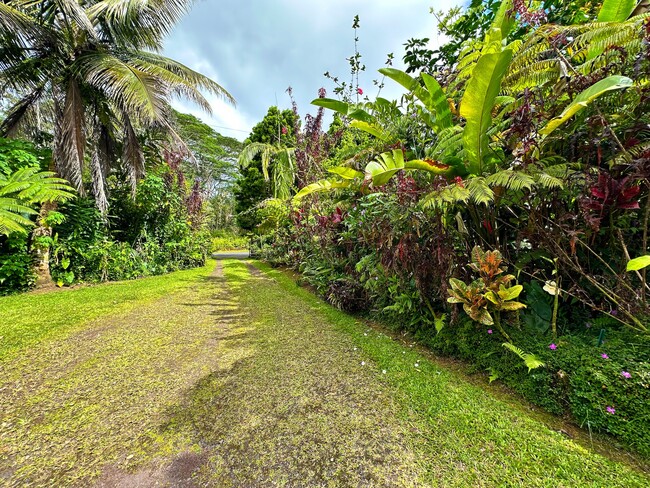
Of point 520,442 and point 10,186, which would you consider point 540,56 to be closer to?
point 520,442

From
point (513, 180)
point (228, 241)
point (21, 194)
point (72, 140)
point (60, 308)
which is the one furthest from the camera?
point (228, 241)

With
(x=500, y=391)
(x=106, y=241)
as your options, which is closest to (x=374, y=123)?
(x=500, y=391)

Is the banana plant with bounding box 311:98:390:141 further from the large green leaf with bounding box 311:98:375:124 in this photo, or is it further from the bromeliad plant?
the bromeliad plant

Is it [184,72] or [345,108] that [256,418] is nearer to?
[345,108]

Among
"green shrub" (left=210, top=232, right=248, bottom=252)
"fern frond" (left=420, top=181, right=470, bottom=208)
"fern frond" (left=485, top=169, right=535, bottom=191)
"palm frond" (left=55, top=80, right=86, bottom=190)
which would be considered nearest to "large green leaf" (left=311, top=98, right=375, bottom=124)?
"fern frond" (left=420, top=181, right=470, bottom=208)

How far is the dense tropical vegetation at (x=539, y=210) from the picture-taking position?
1464mm

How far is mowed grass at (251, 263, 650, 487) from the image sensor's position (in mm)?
1166

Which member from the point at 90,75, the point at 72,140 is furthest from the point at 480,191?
the point at 72,140

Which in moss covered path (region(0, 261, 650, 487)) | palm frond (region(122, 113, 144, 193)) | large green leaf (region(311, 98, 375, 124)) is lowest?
moss covered path (region(0, 261, 650, 487))

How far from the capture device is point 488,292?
186 centimetres

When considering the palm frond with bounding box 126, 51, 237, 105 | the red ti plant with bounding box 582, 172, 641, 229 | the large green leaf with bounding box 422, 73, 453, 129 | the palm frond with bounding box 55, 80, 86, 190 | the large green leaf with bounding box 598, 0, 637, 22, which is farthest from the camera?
the palm frond with bounding box 126, 51, 237, 105

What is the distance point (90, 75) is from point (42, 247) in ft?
11.2

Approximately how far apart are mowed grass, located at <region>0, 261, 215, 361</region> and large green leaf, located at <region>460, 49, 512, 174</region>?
428 centimetres

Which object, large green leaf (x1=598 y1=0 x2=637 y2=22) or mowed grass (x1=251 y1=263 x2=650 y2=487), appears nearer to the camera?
mowed grass (x1=251 y1=263 x2=650 y2=487)
